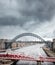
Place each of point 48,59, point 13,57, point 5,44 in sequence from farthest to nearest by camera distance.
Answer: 1. point 5,44
2. point 13,57
3. point 48,59

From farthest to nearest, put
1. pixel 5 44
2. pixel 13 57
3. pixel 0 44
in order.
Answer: pixel 5 44 → pixel 0 44 → pixel 13 57

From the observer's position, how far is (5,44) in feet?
641

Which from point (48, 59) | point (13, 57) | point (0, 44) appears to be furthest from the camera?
point (0, 44)

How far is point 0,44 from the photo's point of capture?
579 feet

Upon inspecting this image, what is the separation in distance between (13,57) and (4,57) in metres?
2.57

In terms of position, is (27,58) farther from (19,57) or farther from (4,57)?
(4,57)

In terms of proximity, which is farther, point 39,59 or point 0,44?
point 0,44

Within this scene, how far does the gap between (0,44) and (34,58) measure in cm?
11612

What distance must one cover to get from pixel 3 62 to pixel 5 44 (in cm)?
13018

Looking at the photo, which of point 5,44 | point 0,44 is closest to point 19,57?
point 0,44

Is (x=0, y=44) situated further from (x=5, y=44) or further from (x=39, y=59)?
(x=39, y=59)

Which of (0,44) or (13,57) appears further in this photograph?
(0,44)

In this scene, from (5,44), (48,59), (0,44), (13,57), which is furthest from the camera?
(5,44)

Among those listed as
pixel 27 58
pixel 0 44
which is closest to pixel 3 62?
pixel 27 58
